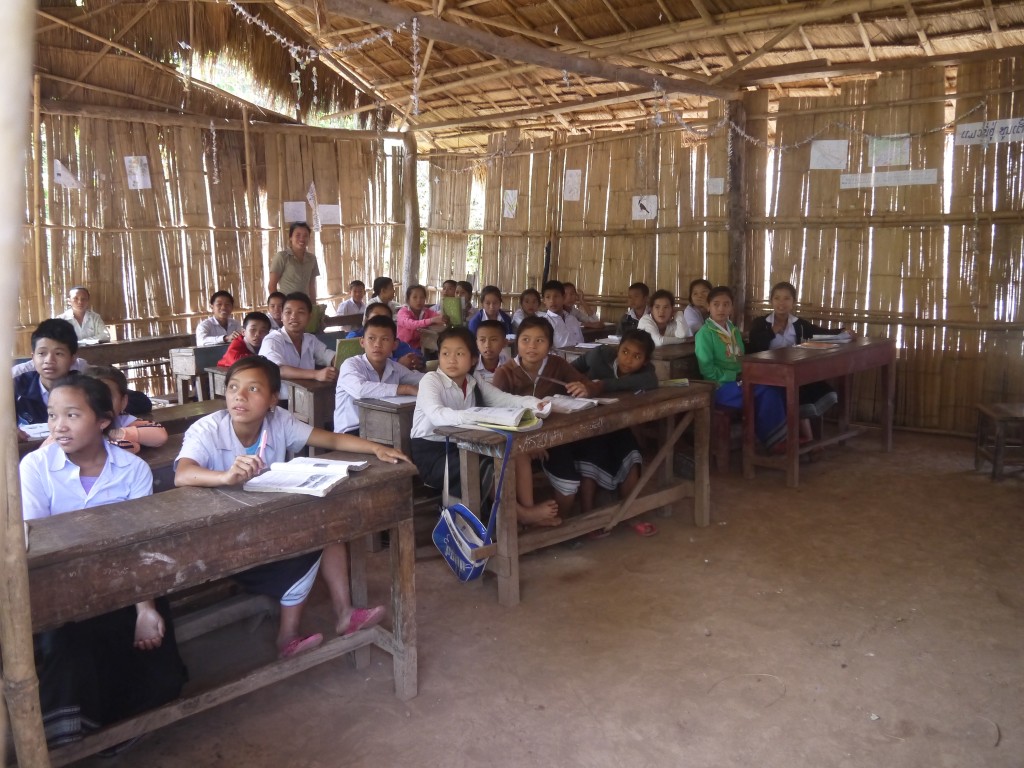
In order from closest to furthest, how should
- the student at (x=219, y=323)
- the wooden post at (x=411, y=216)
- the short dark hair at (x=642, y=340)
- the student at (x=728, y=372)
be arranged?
the short dark hair at (x=642, y=340) → the student at (x=728, y=372) → the student at (x=219, y=323) → the wooden post at (x=411, y=216)

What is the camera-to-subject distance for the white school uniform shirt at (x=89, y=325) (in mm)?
7828

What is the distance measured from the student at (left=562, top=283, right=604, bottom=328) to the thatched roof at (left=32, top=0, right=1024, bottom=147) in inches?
77.4

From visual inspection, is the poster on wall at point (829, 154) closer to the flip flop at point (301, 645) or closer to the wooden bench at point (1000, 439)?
the wooden bench at point (1000, 439)

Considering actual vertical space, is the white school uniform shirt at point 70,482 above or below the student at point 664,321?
below

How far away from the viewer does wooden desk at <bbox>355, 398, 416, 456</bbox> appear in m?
4.36

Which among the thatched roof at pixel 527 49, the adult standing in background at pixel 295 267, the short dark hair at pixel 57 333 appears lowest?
the short dark hair at pixel 57 333

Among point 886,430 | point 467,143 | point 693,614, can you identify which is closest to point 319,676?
point 693,614

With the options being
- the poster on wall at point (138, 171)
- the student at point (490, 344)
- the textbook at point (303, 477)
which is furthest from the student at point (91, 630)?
the poster on wall at point (138, 171)

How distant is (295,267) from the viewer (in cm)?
850

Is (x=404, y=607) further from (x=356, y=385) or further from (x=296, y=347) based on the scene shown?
(x=296, y=347)

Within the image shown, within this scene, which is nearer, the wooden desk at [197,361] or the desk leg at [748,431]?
the desk leg at [748,431]

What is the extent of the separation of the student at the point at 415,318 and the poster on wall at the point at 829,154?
3.84 m

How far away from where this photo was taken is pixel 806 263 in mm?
7699

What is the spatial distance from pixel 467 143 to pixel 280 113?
327cm
